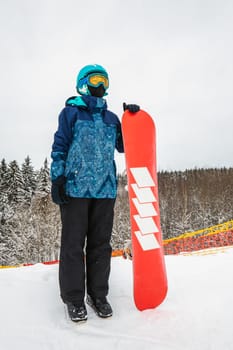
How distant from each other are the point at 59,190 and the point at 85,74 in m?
0.92

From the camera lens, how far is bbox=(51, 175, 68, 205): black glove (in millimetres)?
1909

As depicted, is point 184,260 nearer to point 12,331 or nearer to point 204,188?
point 12,331

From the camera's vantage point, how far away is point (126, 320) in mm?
1783

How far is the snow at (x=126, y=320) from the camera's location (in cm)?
150

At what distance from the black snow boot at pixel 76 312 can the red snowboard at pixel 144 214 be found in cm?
37

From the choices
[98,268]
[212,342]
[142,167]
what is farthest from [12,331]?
[142,167]

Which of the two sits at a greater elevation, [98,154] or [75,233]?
[98,154]

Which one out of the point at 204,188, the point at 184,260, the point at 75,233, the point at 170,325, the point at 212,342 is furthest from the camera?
the point at 204,188

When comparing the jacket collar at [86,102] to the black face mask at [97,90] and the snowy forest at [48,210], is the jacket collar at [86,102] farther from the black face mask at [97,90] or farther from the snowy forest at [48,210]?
the snowy forest at [48,210]

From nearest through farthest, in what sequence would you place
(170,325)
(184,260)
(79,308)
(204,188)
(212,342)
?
(212,342), (170,325), (79,308), (184,260), (204,188)

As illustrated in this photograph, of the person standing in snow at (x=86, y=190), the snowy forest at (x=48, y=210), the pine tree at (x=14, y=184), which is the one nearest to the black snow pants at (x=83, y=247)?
the person standing in snow at (x=86, y=190)

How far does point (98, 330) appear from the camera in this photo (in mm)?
1656

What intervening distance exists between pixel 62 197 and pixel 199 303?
1173 mm

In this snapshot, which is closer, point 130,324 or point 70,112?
point 130,324
